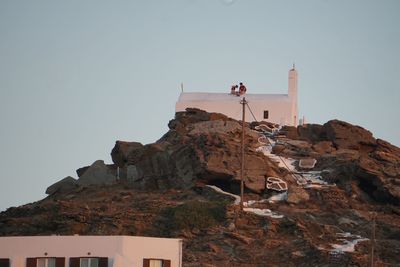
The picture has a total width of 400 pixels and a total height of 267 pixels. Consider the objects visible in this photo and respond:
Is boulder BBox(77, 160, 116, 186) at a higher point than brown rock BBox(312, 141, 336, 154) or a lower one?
lower

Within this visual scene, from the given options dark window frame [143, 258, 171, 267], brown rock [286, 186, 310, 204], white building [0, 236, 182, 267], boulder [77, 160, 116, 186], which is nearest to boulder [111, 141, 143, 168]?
boulder [77, 160, 116, 186]

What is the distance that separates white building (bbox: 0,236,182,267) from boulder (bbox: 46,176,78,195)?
1028 inches

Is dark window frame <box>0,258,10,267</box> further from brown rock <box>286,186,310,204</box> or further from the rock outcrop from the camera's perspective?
brown rock <box>286,186,310,204</box>

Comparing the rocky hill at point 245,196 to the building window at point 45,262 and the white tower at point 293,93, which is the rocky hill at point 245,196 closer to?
the white tower at point 293,93

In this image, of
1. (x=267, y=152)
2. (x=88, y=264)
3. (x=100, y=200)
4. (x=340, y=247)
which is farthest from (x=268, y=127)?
(x=88, y=264)

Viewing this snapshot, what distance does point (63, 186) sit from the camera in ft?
296

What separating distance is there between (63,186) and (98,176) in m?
2.59

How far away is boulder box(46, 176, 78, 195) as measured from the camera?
89.9 m

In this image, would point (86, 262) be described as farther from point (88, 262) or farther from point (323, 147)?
point (323, 147)

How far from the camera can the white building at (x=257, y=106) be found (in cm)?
9794

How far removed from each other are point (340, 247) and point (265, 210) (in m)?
7.60

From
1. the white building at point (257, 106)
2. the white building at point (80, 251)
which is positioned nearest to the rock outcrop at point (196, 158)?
the white building at point (257, 106)

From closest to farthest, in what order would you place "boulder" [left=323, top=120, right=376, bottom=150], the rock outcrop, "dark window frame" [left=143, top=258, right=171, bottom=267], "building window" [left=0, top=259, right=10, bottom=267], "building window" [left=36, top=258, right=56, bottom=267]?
1. "building window" [left=36, top=258, right=56, bottom=267]
2. "building window" [left=0, top=259, right=10, bottom=267]
3. "dark window frame" [left=143, top=258, right=171, bottom=267]
4. the rock outcrop
5. "boulder" [left=323, top=120, right=376, bottom=150]

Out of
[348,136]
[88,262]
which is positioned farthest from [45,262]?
[348,136]
